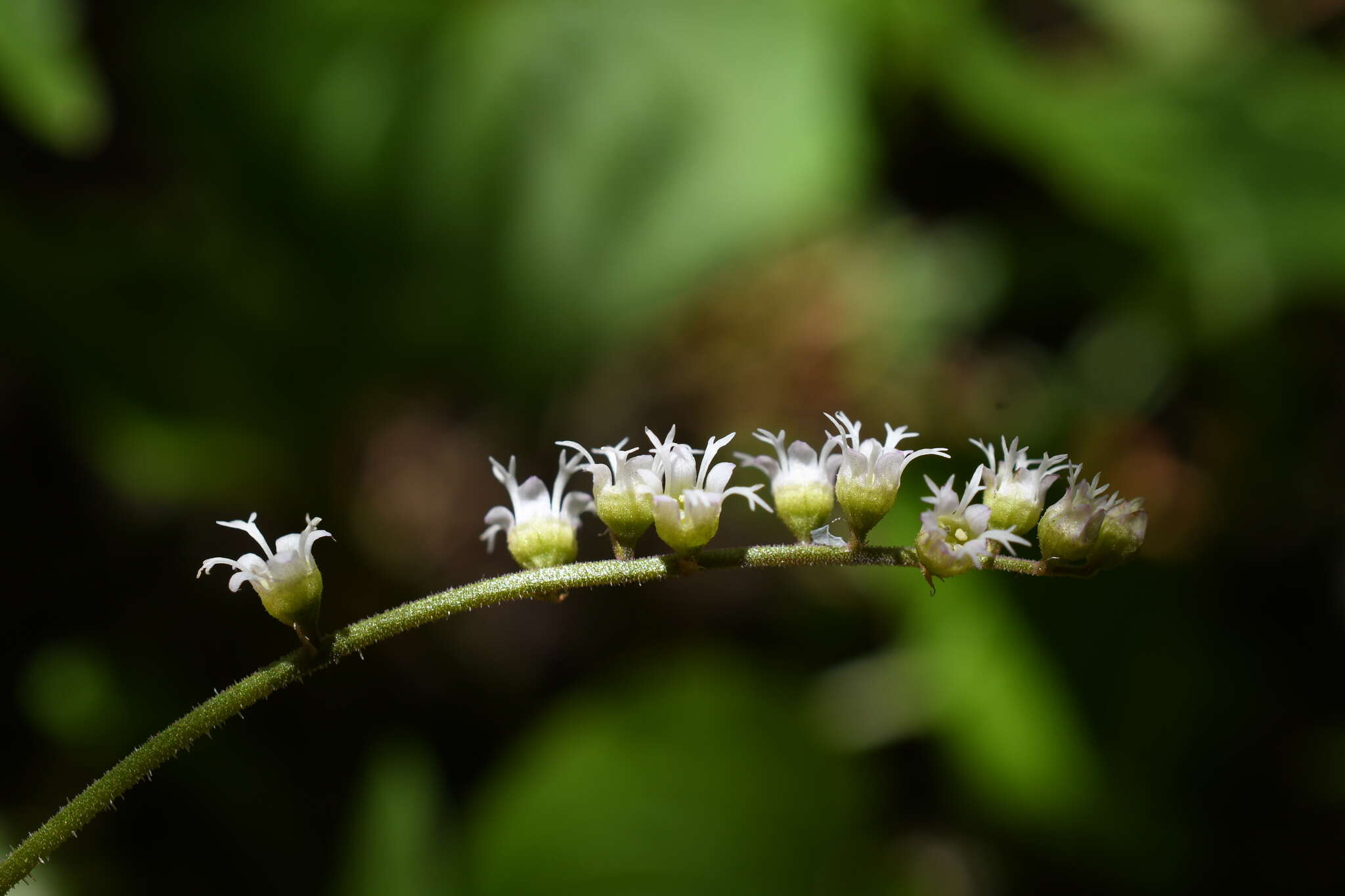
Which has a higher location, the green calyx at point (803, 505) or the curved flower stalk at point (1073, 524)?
the green calyx at point (803, 505)

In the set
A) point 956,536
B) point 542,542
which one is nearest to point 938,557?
point 956,536

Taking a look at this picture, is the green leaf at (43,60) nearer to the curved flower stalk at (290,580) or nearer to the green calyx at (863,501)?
Result: the curved flower stalk at (290,580)

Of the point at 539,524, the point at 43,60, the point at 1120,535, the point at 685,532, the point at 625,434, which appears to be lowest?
the point at 1120,535

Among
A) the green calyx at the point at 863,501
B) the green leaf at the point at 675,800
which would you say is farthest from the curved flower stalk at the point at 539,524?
the green leaf at the point at 675,800

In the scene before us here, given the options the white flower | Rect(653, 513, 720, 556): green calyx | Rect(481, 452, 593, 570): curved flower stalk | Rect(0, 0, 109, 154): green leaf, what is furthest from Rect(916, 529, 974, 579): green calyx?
Rect(0, 0, 109, 154): green leaf

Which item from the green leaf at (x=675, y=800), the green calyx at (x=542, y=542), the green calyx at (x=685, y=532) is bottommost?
the green calyx at (x=685, y=532)

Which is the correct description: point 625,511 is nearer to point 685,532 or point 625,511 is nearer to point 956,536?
point 685,532

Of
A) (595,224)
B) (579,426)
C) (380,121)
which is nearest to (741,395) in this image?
(579,426)

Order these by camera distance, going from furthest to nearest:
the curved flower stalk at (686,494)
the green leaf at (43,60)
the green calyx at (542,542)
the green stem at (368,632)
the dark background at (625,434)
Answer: the dark background at (625,434) < the green leaf at (43,60) < the green calyx at (542,542) < the curved flower stalk at (686,494) < the green stem at (368,632)
